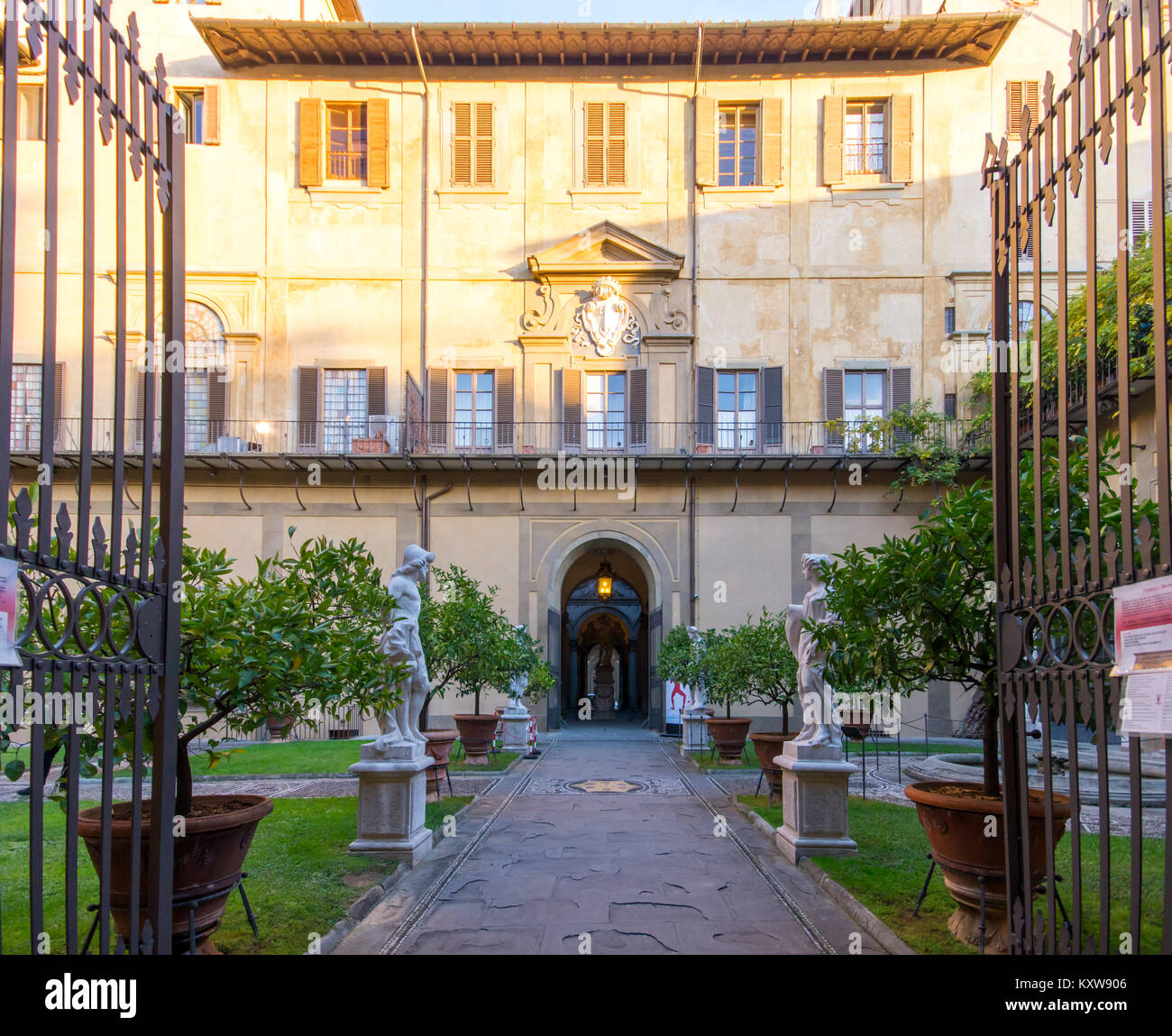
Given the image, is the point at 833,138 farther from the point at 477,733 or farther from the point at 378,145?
the point at 477,733

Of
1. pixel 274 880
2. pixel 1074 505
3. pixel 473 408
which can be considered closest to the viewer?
pixel 1074 505

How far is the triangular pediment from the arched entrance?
30.6ft

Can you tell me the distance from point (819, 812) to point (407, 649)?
3.74m

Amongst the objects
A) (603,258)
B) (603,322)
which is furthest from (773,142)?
(603,322)

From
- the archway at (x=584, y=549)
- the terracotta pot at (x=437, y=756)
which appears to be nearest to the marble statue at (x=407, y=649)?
the terracotta pot at (x=437, y=756)

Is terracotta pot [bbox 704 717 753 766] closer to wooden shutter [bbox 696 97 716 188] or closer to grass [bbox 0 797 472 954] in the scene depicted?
grass [bbox 0 797 472 954]

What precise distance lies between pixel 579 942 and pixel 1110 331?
12.9 meters

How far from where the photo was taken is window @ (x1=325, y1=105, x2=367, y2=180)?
22.9 metres

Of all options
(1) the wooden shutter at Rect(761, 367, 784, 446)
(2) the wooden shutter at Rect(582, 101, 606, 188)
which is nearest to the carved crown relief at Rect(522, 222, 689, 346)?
(2) the wooden shutter at Rect(582, 101, 606, 188)

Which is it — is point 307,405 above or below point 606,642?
above

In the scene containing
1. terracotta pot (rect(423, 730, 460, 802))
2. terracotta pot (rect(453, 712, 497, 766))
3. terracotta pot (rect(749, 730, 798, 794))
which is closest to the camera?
terracotta pot (rect(749, 730, 798, 794))

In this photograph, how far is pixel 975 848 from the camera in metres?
5.11

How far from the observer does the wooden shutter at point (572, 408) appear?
73.3 feet

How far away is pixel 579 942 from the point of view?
552cm
